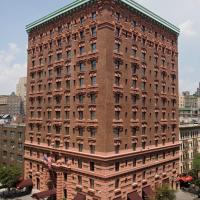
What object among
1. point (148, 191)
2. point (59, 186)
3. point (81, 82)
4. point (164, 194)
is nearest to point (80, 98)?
point (81, 82)

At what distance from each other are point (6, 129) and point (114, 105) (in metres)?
39.7

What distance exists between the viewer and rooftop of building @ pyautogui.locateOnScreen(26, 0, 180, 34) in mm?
51013

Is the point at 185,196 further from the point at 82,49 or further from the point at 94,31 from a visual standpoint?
the point at 94,31

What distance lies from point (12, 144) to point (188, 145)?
4768 cm

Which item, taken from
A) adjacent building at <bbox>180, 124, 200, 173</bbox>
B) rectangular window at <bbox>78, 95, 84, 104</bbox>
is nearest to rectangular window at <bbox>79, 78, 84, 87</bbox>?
rectangular window at <bbox>78, 95, 84, 104</bbox>

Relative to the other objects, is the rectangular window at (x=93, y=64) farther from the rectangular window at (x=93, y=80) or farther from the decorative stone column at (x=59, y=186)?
the decorative stone column at (x=59, y=186)

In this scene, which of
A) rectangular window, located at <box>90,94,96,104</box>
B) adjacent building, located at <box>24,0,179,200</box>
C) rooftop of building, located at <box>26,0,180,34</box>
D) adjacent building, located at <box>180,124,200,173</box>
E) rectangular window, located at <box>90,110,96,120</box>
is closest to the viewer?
adjacent building, located at <box>24,0,179,200</box>

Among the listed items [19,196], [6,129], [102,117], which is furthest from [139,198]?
[6,129]

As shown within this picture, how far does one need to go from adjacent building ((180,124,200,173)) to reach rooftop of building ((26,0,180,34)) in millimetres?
26843

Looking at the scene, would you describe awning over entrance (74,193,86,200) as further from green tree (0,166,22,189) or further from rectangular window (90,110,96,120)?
green tree (0,166,22,189)

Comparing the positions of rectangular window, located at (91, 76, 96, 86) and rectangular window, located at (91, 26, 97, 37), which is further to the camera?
rectangular window, located at (91, 26, 97, 37)

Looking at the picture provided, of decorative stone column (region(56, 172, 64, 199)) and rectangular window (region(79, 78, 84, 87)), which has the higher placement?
rectangular window (region(79, 78, 84, 87))

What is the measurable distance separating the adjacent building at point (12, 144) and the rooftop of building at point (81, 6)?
25952 millimetres

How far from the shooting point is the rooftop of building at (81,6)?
51.0 metres
